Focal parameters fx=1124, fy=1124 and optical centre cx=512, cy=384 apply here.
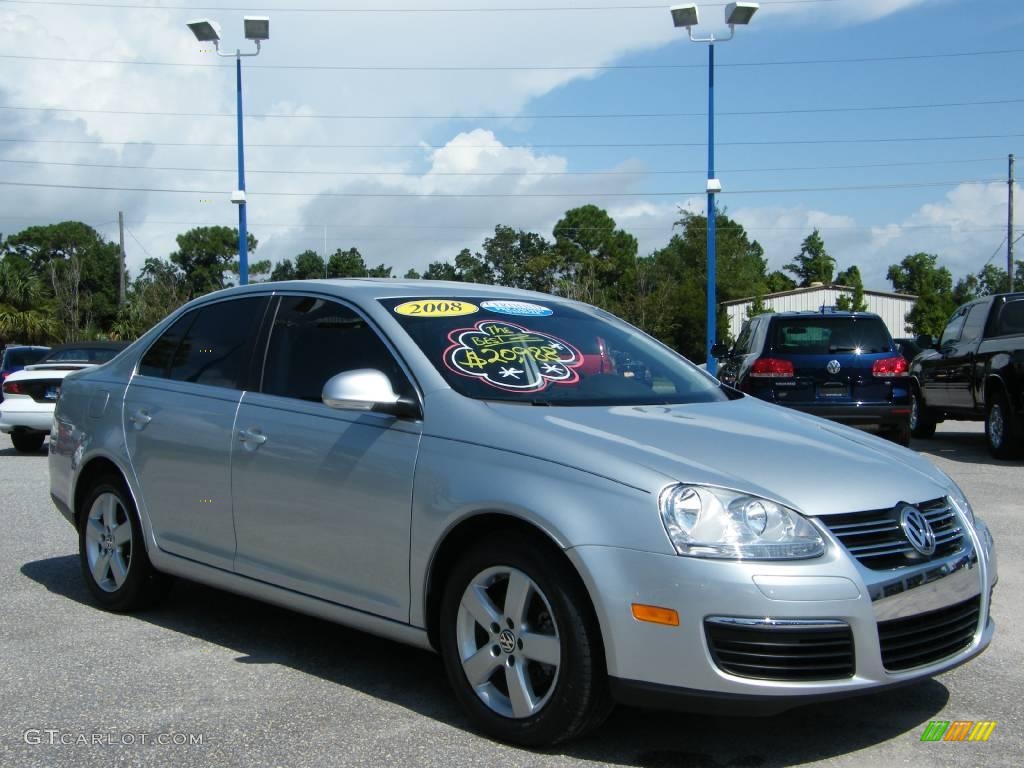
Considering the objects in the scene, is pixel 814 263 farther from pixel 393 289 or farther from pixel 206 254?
pixel 393 289

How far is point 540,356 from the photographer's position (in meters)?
4.53

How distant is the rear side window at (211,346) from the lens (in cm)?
515

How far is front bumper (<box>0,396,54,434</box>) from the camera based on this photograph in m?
13.9

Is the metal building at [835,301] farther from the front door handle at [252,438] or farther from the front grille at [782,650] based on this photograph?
the front grille at [782,650]

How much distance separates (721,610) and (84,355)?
14517mm

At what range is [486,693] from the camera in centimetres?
386

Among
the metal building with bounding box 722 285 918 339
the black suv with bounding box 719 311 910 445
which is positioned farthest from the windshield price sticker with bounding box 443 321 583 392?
the metal building with bounding box 722 285 918 339

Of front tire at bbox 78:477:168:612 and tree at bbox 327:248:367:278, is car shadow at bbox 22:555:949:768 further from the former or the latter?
tree at bbox 327:248:367:278

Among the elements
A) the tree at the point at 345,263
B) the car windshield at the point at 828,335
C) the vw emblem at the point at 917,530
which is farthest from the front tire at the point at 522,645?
the tree at the point at 345,263

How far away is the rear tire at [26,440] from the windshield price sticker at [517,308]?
11.3 m

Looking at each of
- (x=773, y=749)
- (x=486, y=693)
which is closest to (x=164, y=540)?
(x=486, y=693)

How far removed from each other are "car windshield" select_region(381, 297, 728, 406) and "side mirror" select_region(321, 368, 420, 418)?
20 centimetres

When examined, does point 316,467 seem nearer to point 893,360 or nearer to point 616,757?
point 616,757

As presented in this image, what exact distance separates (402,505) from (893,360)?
985 cm
